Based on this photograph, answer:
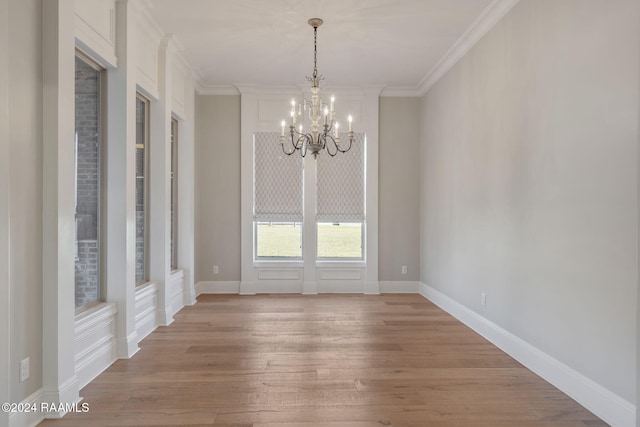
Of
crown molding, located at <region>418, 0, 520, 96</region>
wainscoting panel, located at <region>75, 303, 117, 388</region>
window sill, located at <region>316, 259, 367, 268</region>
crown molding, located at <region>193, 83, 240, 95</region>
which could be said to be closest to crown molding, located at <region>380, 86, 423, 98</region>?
crown molding, located at <region>418, 0, 520, 96</region>

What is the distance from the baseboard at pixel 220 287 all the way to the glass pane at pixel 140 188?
1990 millimetres

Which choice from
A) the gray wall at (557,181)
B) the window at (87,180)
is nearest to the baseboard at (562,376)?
the gray wall at (557,181)

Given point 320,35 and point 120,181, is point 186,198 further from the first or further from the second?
point 320,35

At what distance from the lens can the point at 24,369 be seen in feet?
7.86

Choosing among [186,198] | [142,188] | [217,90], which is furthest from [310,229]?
[142,188]

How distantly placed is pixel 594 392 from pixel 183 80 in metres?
5.37

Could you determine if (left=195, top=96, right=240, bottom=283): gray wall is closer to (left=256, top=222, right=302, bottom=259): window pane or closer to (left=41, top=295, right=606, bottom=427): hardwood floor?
(left=256, top=222, right=302, bottom=259): window pane

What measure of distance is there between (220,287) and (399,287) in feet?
9.23

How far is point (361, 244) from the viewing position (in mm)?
6688

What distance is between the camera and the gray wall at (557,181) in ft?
8.02

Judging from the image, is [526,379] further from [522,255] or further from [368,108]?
[368,108]

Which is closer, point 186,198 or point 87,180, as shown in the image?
point 87,180

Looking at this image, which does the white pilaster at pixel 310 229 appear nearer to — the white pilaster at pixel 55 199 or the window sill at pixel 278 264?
the window sill at pixel 278 264

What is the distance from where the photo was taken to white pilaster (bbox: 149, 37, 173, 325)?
4.54 meters
